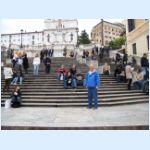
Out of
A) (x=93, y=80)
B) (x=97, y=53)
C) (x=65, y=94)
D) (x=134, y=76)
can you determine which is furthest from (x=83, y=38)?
(x=93, y=80)

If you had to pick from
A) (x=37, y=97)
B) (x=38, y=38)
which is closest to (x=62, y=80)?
(x=37, y=97)

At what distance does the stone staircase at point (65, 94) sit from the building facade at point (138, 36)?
25.8ft

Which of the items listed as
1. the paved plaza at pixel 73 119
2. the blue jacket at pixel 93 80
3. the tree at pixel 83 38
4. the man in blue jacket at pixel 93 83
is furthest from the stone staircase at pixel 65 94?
the tree at pixel 83 38

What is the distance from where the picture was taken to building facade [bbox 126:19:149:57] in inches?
879

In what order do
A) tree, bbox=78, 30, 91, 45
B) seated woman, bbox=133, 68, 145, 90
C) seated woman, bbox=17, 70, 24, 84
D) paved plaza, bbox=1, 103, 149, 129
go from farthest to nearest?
tree, bbox=78, 30, 91, 45 → seated woman, bbox=17, 70, 24, 84 → seated woman, bbox=133, 68, 145, 90 → paved plaza, bbox=1, 103, 149, 129

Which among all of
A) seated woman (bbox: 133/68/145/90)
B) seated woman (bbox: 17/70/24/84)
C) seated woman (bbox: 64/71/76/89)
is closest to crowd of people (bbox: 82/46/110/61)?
seated woman (bbox: 133/68/145/90)

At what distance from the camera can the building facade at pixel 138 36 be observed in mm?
22323

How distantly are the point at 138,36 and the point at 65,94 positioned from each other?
13476 mm

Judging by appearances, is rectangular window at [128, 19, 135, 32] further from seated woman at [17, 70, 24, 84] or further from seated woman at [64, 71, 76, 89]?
seated woman at [64, 71, 76, 89]

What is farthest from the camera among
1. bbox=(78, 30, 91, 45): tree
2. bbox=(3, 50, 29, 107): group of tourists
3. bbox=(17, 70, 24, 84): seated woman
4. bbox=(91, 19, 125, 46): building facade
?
bbox=(91, 19, 125, 46): building facade

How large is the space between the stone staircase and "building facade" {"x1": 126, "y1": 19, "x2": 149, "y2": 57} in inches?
310

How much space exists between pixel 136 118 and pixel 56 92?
5.59 metres

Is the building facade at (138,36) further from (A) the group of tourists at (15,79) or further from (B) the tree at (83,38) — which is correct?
(B) the tree at (83,38)

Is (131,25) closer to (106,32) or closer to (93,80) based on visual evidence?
(93,80)
